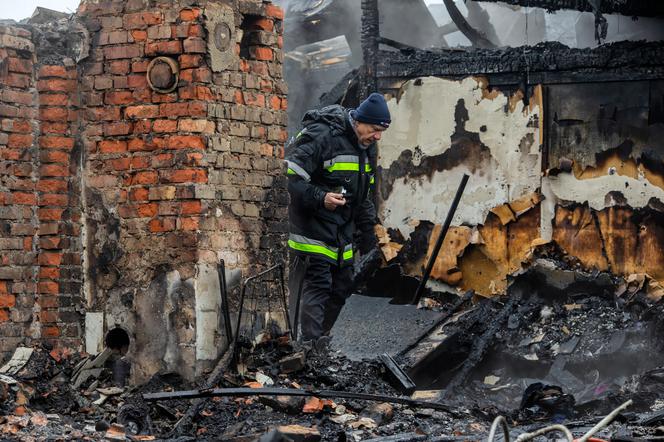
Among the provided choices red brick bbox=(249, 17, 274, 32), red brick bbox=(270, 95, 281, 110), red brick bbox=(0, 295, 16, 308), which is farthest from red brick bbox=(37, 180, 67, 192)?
red brick bbox=(249, 17, 274, 32)

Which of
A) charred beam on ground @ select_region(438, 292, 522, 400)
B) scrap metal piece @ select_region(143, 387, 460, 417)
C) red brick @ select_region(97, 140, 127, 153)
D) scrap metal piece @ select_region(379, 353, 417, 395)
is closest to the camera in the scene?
scrap metal piece @ select_region(143, 387, 460, 417)

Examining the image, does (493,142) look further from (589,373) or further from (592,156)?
(589,373)

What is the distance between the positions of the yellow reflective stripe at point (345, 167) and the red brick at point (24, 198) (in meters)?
2.16

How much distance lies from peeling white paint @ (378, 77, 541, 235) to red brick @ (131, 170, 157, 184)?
4.65 m

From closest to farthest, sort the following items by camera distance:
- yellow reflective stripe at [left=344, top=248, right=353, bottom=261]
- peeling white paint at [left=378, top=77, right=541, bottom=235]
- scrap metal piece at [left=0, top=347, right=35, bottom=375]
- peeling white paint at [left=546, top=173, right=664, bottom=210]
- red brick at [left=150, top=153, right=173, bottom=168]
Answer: scrap metal piece at [left=0, top=347, right=35, bottom=375]
red brick at [left=150, top=153, right=173, bottom=168]
yellow reflective stripe at [left=344, top=248, right=353, bottom=261]
peeling white paint at [left=546, top=173, right=664, bottom=210]
peeling white paint at [left=378, top=77, right=541, bottom=235]

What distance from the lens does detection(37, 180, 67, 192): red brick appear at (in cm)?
570

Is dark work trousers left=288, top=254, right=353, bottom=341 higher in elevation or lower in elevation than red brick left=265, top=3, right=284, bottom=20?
lower

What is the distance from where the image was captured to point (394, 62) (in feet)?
32.3

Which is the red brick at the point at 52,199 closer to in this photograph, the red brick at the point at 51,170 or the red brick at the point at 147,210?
the red brick at the point at 51,170

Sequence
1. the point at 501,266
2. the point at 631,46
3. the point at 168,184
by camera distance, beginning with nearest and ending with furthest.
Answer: the point at 168,184, the point at 631,46, the point at 501,266

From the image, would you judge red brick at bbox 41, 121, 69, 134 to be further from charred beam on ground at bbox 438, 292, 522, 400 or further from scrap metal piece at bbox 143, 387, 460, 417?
charred beam on ground at bbox 438, 292, 522, 400

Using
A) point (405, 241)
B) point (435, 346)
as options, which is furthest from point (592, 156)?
point (435, 346)

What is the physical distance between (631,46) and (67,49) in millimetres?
5424

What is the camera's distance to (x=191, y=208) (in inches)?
217
